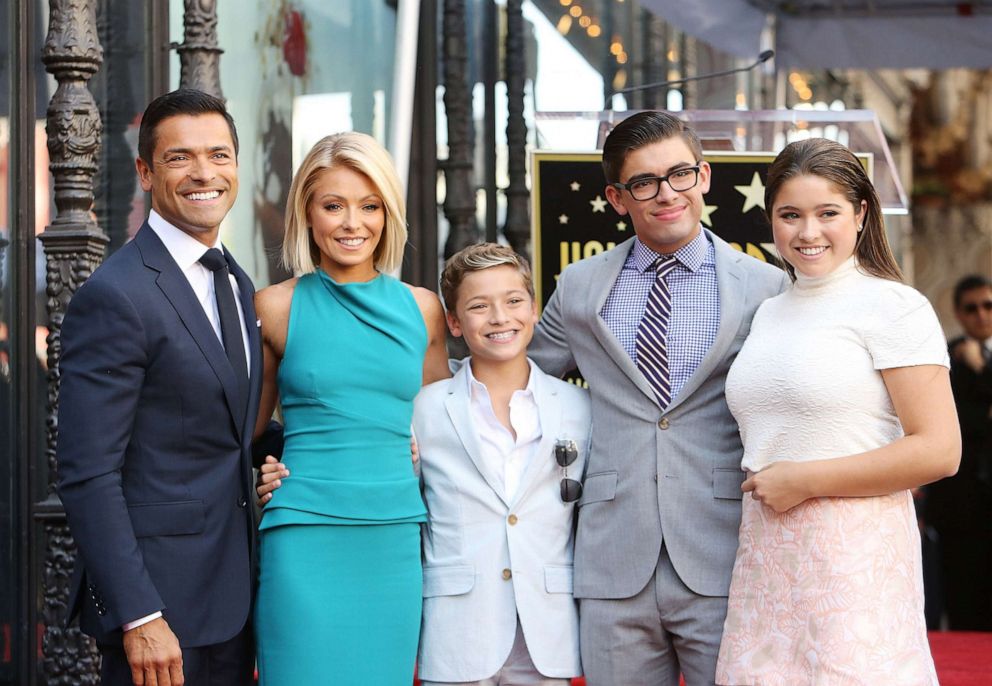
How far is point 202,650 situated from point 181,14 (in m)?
2.79

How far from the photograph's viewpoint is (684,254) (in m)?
3.41

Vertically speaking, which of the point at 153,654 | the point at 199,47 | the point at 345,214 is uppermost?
the point at 199,47

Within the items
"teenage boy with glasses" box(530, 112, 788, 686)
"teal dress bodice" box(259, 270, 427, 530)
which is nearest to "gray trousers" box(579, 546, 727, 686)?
"teenage boy with glasses" box(530, 112, 788, 686)

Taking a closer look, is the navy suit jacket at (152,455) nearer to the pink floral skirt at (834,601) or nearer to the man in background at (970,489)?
the pink floral skirt at (834,601)

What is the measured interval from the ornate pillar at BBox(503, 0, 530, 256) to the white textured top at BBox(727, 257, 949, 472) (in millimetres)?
4596

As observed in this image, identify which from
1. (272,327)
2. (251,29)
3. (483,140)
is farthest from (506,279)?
(483,140)

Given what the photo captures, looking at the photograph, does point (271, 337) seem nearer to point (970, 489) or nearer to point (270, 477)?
point (270, 477)

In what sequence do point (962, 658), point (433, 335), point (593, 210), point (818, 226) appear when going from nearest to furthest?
point (818, 226) < point (433, 335) < point (593, 210) < point (962, 658)

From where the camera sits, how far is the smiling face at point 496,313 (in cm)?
342

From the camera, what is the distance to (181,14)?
5117mm

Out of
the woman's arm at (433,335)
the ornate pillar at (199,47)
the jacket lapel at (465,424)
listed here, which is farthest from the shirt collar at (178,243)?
the ornate pillar at (199,47)

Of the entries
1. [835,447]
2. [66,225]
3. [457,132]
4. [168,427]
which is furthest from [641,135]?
[457,132]

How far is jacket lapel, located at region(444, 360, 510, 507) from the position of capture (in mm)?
3354

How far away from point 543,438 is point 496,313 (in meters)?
0.31
